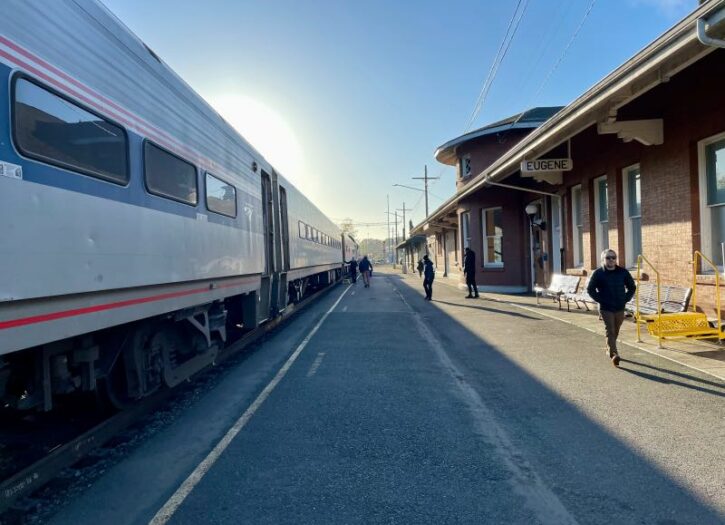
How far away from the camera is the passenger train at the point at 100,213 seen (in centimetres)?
291

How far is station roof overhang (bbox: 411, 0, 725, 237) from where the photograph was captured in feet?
18.0

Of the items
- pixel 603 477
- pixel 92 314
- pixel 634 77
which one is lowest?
pixel 603 477

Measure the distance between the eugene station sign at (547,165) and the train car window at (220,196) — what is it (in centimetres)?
708

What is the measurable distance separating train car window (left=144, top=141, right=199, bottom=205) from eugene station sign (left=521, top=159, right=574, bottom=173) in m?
8.20

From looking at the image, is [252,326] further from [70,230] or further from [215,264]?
[70,230]

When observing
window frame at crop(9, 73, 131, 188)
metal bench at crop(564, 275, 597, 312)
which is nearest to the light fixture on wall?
metal bench at crop(564, 275, 597, 312)

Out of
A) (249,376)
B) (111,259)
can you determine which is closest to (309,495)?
(111,259)

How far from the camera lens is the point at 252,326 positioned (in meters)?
8.32

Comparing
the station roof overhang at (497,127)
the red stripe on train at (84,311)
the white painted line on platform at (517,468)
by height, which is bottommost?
the white painted line on platform at (517,468)

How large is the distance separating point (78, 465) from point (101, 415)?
3.58 ft

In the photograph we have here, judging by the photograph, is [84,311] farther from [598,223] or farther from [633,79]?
[598,223]

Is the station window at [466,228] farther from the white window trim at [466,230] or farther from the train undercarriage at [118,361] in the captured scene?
the train undercarriage at [118,361]

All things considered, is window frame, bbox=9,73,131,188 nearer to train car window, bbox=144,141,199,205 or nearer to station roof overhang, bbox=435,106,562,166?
train car window, bbox=144,141,199,205

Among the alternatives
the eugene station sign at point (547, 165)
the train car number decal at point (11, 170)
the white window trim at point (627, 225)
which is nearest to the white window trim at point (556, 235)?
the eugene station sign at point (547, 165)
